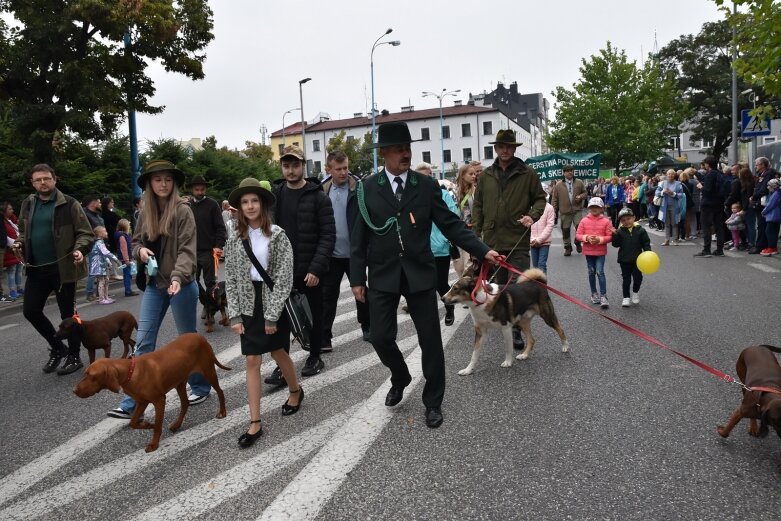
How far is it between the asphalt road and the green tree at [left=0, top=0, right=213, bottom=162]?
10115 mm

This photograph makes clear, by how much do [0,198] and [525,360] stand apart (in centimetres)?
1445

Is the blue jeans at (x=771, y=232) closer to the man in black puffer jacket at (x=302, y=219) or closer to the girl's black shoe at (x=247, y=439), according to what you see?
the man in black puffer jacket at (x=302, y=219)

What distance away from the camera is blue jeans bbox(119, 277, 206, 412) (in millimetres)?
4812

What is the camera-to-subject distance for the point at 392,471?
3.62m

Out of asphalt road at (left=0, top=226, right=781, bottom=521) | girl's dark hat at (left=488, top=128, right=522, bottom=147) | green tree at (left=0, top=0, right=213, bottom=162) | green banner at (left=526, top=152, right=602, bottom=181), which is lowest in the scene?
asphalt road at (left=0, top=226, right=781, bottom=521)

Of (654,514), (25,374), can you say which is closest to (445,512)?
(654,514)

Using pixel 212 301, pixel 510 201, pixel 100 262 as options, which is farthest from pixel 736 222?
→ pixel 100 262

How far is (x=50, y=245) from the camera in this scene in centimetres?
628

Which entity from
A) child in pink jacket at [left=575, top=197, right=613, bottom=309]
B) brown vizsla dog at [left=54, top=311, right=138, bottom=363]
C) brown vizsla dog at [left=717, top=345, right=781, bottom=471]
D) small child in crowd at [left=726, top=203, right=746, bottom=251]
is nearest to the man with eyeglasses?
brown vizsla dog at [left=54, top=311, right=138, bottom=363]

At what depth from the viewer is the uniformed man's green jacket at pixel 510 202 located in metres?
6.24

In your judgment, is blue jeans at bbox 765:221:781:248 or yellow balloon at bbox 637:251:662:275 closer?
yellow balloon at bbox 637:251:662:275

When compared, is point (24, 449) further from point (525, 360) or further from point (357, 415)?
point (525, 360)

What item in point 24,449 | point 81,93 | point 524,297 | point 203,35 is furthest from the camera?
point 203,35

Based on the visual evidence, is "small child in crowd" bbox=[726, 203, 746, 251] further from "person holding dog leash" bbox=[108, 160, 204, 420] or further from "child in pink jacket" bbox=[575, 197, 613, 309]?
"person holding dog leash" bbox=[108, 160, 204, 420]
